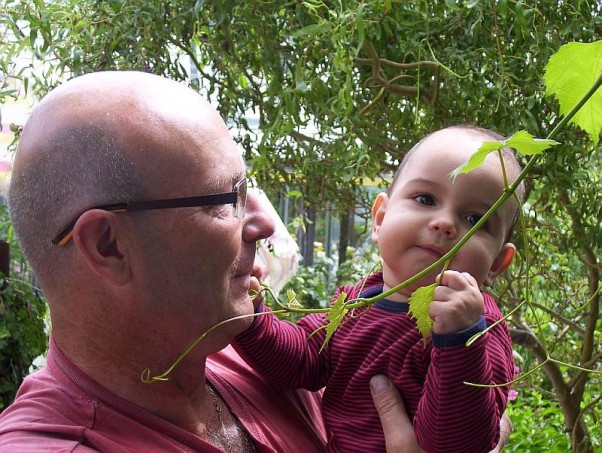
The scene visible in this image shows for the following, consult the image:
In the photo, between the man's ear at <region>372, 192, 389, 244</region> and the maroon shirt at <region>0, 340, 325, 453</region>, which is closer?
the maroon shirt at <region>0, 340, 325, 453</region>

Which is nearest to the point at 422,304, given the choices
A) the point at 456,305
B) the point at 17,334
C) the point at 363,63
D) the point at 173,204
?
the point at 456,305

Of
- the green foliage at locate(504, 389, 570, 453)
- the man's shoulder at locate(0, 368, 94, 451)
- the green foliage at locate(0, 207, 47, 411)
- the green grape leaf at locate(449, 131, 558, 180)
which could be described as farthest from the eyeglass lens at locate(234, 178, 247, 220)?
the green foliage at locate(504, 389, 570, 453)

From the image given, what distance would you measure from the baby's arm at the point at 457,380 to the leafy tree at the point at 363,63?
30 centimetres

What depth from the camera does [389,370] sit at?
4.78 ft

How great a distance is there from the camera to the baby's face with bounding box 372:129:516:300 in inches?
55.1

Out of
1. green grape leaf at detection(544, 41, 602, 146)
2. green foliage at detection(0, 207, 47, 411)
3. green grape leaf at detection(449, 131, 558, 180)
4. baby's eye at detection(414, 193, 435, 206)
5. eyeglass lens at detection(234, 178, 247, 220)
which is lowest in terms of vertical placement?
green foliage at detection(0, 207, 47, 411)

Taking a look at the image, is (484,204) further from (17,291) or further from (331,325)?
(17,291)

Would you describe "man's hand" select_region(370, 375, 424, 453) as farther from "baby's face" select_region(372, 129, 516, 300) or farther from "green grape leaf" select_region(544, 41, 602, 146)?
"green grape leaf" select_region(544, 41, 602, 146)

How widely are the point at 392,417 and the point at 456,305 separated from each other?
30 centimetres

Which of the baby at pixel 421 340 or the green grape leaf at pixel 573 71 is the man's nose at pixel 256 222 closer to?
the baby at pixel 421 340

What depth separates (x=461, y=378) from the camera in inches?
48.0

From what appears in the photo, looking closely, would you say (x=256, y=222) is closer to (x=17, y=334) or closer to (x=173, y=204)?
(x=173, y=204)

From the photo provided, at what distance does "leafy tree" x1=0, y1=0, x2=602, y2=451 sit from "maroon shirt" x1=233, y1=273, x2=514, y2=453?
0.22m

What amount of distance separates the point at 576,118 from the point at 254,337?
0.77 meters
